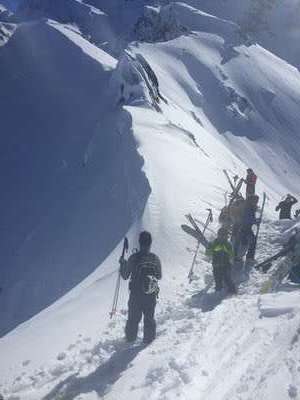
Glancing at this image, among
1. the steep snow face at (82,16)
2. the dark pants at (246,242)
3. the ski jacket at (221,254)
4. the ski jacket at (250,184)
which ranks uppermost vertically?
the ski jacket at (221,254)

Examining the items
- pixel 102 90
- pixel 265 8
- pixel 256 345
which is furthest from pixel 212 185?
pixel 265 8

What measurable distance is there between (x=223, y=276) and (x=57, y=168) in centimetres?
2986

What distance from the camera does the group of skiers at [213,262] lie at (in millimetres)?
9977

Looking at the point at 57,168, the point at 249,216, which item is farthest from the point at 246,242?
the point at 57,168

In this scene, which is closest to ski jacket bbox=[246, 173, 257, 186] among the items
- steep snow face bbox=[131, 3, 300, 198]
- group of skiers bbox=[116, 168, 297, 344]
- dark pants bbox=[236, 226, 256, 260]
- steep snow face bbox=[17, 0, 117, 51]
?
group of skiers bbox=[116, 168, 297, 344]

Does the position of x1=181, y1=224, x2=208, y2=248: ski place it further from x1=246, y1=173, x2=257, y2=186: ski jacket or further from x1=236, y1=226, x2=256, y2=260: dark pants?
x1=246, y1=173, x2=257, y2=186: ski jacket

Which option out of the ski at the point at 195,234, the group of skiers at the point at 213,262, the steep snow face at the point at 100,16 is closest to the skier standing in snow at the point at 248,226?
the group of skiers at the point at 213,262

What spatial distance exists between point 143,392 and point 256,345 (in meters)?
1.59

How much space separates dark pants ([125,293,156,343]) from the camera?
9.95m

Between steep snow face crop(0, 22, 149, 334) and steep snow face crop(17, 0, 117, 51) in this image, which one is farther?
steep snow face crop(17, 0, 117, 51)

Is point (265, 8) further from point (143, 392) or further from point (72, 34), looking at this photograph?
point (143, 392)

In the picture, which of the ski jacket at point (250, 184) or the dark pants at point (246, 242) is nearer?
the dark pants at point (246, 242)

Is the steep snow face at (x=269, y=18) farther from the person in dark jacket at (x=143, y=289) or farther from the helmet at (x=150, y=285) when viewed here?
the helmet at (x=150, y=285)

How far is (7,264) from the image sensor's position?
30312 mm
